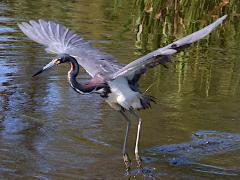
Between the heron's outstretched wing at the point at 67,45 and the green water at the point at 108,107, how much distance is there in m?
0.63

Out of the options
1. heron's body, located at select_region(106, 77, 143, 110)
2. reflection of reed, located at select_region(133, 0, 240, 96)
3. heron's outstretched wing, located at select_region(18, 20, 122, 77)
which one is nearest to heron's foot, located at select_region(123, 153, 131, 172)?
heron's body, located at select_region(106, 77, 143, 110)

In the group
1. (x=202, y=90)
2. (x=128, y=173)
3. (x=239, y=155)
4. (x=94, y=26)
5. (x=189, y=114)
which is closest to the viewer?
(x=128, y=173)

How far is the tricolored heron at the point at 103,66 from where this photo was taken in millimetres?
5133

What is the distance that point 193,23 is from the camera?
970cm

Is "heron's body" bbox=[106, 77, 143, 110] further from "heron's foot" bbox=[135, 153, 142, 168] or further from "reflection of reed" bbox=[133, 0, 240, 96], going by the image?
"reflection of reed" bbox=[133, 0, 240, 96]

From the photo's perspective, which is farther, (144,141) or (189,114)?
(189,114)

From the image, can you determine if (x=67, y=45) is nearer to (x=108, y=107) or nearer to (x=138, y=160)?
(x=108, y=107)

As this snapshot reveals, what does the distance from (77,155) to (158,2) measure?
14.9 feet

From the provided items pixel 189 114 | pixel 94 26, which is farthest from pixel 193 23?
pixel 189 114

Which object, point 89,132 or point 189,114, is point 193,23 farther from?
point 89,132

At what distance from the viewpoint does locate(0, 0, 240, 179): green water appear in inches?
209

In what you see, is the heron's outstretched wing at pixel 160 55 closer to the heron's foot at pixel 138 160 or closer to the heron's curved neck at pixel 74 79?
the heron's curved neck at pixel 74 79

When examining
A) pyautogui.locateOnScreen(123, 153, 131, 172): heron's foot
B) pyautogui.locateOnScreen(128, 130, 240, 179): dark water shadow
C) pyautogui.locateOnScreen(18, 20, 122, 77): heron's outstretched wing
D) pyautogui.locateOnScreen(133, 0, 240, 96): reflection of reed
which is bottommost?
pyautogui.locateOnScreen(128, 130, 240, 179): dark water shadow

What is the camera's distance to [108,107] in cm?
692
